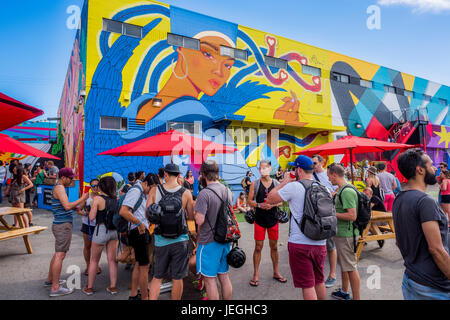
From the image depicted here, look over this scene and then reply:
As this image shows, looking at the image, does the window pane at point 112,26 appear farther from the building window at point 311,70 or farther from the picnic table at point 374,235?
the picnic table at point 374,235

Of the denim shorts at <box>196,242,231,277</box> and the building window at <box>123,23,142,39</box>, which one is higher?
the building window at <box>123,23,142,39</box>

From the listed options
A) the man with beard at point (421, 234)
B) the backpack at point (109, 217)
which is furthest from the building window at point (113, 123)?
the man with beard at point (421, 234)

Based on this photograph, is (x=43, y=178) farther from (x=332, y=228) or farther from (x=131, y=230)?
(x=332, y=228)

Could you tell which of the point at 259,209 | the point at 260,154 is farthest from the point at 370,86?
the point at 259,209

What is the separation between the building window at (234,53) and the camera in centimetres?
1487

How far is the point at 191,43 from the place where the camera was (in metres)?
14.0

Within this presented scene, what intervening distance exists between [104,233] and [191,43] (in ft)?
40.7

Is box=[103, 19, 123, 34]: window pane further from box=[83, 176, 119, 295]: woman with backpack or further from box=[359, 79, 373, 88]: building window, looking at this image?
box=[359, 79, 373, 88]: building window

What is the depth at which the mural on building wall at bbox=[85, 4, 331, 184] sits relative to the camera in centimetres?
1186

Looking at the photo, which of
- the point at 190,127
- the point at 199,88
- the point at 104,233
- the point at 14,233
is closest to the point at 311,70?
the point at 199,88

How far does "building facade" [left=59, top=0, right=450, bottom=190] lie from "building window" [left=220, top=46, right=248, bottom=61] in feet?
0.20

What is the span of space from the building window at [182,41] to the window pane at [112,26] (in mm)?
2387

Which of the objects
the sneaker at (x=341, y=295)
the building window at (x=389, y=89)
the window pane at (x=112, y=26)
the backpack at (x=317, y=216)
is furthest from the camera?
the building window at (x=389, y=89)

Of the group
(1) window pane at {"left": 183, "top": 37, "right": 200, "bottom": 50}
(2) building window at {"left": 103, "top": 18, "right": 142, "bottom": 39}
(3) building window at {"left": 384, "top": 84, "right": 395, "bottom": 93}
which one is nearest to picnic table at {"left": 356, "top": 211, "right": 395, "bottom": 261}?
(1) window pane at {"left": 183, "top": 37, "right": 200, "bottom": 50}
